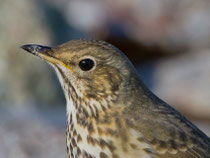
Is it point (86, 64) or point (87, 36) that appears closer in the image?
point (86, 64)

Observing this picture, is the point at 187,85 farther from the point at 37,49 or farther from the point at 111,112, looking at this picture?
the point at 111,112

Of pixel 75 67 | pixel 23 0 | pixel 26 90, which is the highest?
pixel 23 0

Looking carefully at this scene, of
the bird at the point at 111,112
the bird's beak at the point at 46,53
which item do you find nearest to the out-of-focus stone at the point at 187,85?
the bird at the point at 111,112

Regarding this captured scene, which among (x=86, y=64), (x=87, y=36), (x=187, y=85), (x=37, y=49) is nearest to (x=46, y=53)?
(x=37, y=49)

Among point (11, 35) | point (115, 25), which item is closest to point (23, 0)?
point (11, 35)

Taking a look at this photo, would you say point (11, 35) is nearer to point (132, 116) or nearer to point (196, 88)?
point (196, 88)

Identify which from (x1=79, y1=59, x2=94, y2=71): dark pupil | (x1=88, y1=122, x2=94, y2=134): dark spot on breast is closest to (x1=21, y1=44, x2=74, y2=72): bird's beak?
(x1=79, y1=59, x2=94, y2=71): dark pupil

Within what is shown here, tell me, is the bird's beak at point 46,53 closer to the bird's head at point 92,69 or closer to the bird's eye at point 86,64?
the bird's head at point 92,69

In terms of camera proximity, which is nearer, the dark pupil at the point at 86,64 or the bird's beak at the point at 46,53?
the dark pupil at the point at 86,64
